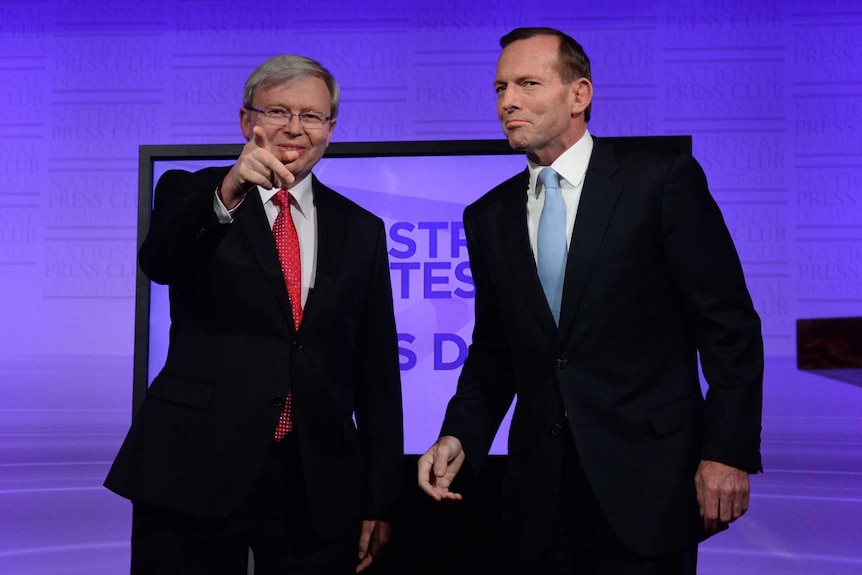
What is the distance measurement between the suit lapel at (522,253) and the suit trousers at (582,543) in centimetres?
23

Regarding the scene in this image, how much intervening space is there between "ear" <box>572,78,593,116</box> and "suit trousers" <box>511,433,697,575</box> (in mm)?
647

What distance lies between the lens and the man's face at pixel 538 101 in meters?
1.86

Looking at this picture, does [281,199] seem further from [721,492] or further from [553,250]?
[721,492]

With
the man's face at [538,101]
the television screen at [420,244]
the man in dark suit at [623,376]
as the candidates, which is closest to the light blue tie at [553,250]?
the man in dark suit at [623,376]

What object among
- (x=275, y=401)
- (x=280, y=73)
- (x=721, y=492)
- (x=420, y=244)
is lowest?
(x=721, y=492)

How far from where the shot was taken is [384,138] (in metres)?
3.67

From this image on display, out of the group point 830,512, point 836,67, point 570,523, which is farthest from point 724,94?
point 570,523

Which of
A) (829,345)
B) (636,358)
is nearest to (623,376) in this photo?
(636,358)

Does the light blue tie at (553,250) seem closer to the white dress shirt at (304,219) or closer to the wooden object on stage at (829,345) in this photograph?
the white dress shirt at (304,219)

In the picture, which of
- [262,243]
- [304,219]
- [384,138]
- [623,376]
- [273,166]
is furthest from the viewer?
[384,138]

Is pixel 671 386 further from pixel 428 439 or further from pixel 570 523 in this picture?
pixel 428 439

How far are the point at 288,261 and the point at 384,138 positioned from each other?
6.20ft

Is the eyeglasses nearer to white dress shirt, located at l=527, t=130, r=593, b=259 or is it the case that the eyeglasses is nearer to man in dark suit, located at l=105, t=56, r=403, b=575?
man in dark suit, located at l=105, t=56, r=403, b=575

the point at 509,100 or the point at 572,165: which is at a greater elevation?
the point at 509,100
